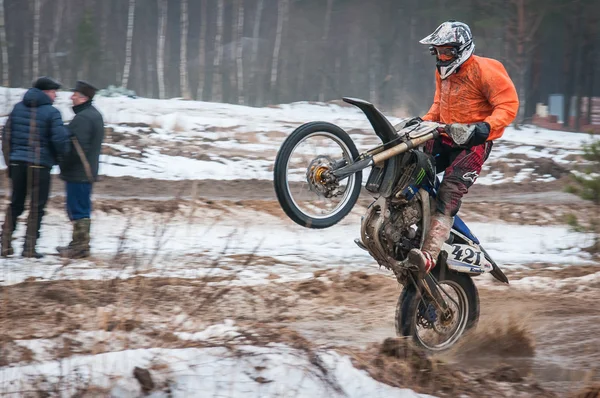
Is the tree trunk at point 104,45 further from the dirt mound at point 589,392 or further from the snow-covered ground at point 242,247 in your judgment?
the dirt mound at point 589,392

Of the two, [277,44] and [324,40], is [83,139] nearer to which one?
[277,44]

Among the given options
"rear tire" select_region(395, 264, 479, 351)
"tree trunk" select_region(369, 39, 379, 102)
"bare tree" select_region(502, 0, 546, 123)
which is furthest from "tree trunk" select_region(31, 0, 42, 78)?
"rear tire" select_region(395, 264, 479, 351)

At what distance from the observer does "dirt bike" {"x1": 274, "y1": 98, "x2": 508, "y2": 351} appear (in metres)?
5.10

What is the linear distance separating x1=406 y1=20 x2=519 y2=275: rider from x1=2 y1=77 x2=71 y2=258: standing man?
434 cm

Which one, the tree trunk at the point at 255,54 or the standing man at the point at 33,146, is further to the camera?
the tree trunk at the point at 255,54

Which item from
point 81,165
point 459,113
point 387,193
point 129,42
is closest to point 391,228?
point 387,193

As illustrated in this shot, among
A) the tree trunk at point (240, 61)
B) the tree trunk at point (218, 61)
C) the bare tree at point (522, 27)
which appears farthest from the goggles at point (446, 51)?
the tree trunk at point (240, 61)

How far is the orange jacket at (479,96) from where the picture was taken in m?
5.33

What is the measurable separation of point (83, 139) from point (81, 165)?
28 centimetres

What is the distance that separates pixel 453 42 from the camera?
5.30m

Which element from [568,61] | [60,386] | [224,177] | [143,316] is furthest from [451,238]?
[568,61]

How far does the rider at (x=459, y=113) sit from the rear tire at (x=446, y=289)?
0.23 meters

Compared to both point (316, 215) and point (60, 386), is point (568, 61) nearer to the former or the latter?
point (316, 215)

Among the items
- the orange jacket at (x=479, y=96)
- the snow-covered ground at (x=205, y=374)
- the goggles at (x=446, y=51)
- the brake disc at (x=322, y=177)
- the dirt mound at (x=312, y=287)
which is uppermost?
the goggles at (x=446, y=51)
